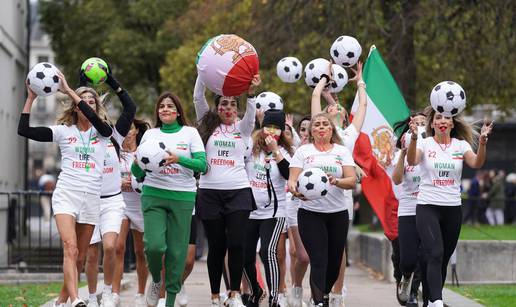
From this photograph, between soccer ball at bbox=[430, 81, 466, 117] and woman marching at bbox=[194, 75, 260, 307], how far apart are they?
5.31 ft

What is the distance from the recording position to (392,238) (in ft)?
48.1

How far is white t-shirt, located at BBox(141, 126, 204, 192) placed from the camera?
1112cm

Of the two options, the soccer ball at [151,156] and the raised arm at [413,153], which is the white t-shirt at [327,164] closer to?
the raised arm at [413,153]

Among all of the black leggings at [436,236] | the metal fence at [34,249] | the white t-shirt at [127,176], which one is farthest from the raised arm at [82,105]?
the metal fence at [34,249]

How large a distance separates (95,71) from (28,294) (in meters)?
4.96

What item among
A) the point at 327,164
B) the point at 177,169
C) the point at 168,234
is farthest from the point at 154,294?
the point at 327,164

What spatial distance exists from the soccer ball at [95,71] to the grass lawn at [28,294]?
2486 mm

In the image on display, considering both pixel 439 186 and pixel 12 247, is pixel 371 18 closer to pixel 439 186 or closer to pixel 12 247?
pixel 12 247

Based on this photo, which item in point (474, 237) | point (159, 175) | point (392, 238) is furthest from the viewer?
point (474, 237)

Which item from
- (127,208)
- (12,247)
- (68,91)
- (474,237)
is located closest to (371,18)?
(474,237)

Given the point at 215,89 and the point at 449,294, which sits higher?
the point at 215,89

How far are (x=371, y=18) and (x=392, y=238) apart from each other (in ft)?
40.8

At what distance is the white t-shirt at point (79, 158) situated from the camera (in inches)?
443

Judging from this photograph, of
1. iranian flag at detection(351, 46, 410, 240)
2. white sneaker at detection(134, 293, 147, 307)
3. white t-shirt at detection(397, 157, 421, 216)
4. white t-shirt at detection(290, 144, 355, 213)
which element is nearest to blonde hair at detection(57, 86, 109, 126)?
white t-shirt at detection(290, 144, 355, 213)
